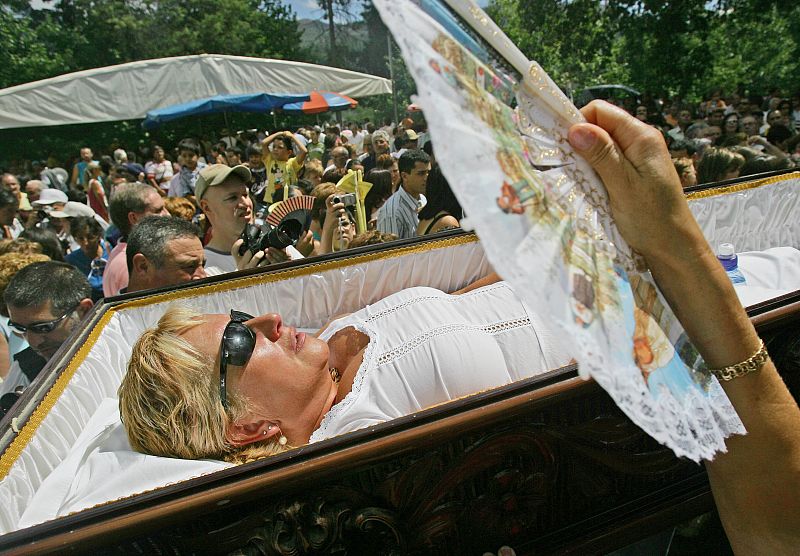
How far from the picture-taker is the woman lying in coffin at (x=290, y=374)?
153 centimetres

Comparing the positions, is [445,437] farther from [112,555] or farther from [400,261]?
[400,261]

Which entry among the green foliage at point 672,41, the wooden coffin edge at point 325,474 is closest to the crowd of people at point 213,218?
the wooden coffin edge at point 325,474

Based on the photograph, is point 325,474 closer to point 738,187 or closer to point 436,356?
point 436,356

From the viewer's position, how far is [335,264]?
242 centimetres

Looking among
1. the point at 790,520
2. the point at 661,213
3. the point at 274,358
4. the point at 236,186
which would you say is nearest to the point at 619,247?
the point at 661,213

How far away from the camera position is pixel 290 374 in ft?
5.60

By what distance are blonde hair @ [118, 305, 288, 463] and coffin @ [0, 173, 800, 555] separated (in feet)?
0.32

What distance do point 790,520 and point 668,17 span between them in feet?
53.7

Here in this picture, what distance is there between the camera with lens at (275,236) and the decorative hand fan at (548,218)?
6.75 ft

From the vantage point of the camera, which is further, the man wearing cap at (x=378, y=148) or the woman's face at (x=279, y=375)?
the man wearing cap at (x=378, y=148)

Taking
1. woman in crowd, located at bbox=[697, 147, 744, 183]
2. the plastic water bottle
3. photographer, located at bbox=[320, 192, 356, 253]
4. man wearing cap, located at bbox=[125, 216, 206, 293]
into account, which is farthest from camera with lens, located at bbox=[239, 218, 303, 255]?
woman in crowd, located at bbox=[697, 147, 744, 183]

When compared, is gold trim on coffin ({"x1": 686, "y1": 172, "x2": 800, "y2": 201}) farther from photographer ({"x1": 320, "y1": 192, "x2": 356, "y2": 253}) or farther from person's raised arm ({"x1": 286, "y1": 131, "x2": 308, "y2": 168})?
person's raised arm ({"x1": 286, "y1": 131, "x2": 308, "y2": 168})

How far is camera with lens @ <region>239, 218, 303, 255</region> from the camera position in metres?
2.69

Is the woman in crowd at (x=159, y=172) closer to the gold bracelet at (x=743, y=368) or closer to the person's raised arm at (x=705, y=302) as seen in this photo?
the person's raised arm at (x=705, y=302)
